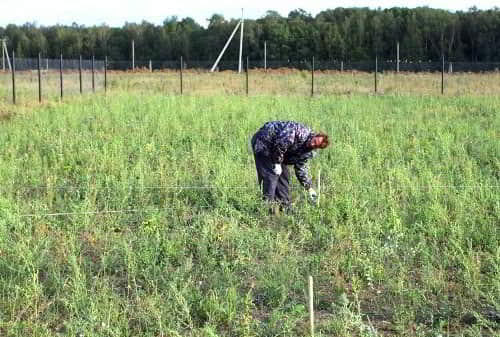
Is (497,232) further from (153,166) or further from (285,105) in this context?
(285,105)

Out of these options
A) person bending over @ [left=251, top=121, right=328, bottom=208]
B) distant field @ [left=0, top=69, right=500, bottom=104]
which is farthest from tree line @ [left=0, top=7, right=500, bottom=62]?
person bending over @ [left=251, top=121, right=328, bottom=208]

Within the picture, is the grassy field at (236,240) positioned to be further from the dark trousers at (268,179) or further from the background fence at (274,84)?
the background fence at (274,84)

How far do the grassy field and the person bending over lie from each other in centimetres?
24

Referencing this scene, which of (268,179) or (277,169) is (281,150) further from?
(268,179)

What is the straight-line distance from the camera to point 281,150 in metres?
5.54

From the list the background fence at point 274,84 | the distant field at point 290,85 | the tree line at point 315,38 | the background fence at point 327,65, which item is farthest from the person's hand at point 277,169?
the tree line at point 315,38

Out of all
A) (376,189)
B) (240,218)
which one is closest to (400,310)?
(240,218)

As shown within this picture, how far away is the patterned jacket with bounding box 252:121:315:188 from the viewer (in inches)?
218

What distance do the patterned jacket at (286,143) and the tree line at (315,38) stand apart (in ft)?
141

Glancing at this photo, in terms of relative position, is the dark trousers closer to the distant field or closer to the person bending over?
the person bending over

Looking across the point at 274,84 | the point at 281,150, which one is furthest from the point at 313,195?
the point at 274,84

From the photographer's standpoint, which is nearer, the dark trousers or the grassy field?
the grassy field

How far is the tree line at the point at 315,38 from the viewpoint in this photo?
49.8 m

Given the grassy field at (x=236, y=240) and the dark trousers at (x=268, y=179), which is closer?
the grassy field at (x=236, y=240)
